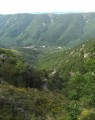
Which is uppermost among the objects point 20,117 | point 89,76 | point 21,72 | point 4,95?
point 21,72

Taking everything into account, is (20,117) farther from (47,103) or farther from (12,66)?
(12,66)

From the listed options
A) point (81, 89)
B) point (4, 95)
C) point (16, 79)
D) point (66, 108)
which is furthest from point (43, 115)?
point (16, 79)

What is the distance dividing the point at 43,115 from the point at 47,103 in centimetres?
898

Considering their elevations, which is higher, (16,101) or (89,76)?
(89,76)

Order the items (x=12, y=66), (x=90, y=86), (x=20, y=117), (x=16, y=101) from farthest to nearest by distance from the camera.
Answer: (x=12, y=66), (x=90, y=86), (x=16, y=101), (x=20, y=117)

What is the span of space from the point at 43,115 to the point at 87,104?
1304cm

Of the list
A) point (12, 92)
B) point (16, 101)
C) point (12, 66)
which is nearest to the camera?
point (16, 101)

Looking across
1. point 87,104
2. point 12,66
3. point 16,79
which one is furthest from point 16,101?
point 12,66

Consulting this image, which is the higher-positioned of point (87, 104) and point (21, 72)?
point (21, 72)

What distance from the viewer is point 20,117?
6406cm

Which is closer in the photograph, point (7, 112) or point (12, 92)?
point (7, 112)

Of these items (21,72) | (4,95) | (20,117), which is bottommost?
(20,117)

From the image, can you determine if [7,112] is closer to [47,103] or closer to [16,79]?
[47,103]

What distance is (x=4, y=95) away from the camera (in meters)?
70.3
